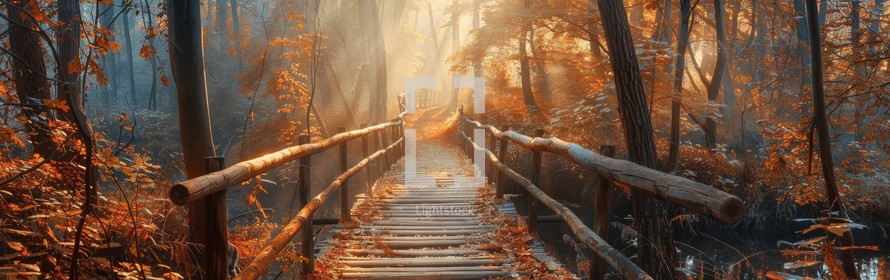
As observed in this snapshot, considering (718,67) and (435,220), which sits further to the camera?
(718,67)

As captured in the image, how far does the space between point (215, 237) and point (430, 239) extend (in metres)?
3.15

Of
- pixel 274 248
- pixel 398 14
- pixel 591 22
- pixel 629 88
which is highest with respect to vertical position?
pixel 398 14

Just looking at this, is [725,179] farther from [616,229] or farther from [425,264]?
[425,264]

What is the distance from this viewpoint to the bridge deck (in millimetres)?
4375

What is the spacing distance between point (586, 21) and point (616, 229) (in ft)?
14.2

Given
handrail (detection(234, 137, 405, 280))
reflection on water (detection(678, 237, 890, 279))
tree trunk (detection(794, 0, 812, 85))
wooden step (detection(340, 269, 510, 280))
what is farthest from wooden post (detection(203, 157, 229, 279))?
tree trunk (detection(794, 0, 812, 85))

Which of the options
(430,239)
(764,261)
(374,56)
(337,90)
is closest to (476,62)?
(374,56)

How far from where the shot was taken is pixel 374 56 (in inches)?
746

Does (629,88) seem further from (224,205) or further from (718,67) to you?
(718,67)

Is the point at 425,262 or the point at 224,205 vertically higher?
the point at 224,205

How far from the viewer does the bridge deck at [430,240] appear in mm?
4375

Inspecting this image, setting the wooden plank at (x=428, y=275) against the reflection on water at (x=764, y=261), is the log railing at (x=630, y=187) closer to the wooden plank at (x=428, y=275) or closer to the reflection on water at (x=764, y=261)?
the wooden plank at (x=428, y=275)

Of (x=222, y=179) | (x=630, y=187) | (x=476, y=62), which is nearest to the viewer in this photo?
(x=222, y=179)

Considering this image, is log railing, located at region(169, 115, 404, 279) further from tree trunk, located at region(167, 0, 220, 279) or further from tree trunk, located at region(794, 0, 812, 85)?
tree trunk, located at region(794, 0, 812, 85)
